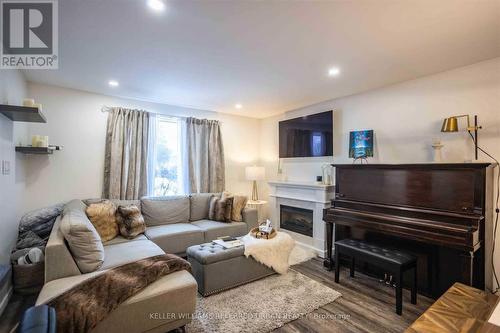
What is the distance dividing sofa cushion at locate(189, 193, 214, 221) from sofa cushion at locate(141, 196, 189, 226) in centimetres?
10

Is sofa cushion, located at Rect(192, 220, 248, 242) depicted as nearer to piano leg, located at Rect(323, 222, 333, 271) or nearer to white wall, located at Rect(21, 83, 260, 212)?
piano leg, located at Rect(323, 222, 333, 271)

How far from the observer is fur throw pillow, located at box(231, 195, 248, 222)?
4.03m

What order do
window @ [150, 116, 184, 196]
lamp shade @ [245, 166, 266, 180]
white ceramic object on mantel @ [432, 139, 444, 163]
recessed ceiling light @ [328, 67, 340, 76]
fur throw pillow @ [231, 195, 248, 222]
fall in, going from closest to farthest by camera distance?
white ceramic object on mantel @ [432, 139, 444, 163]
recessed ceiling light @ [328, 67, 340, 76]
fur throw pillow @ [231, 195, 248, 222]
window @ [150, 116, 184, 196]
lamp shade @ [245, 166, 266, 180]

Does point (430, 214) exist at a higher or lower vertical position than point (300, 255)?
higher

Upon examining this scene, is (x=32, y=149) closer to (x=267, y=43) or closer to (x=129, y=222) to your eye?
(x=129, y=222)

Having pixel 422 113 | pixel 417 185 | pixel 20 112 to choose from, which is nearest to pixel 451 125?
pixel 422 113

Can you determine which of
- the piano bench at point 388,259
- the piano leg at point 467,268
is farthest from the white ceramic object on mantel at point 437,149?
the piano bench at point 388,259

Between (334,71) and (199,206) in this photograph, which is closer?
(334,71)

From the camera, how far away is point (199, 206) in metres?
4.16

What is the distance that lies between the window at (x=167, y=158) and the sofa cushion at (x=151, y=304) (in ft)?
8.00

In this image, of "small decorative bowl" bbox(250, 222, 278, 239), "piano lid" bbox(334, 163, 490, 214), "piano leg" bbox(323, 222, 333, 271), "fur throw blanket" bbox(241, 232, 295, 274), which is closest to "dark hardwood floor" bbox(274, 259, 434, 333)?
"piano leg" bbox(323, 222, 333, 271)

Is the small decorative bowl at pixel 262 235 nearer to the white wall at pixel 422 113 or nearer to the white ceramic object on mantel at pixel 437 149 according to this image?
the white wall at pixel 422 113

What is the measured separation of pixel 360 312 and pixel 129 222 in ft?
9.21

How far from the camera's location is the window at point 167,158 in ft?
14.0
